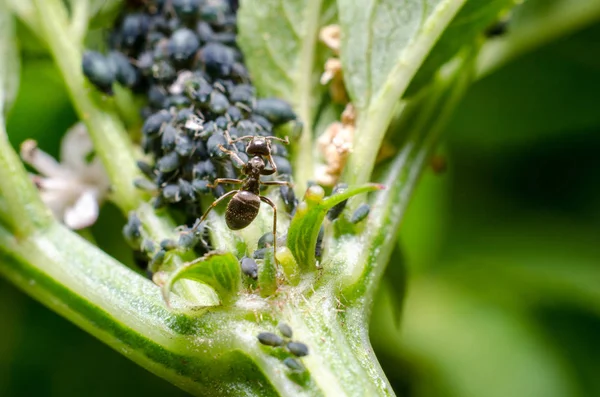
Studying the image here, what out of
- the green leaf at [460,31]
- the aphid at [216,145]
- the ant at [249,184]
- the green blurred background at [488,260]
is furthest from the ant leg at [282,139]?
the green blurred background at [488,260]

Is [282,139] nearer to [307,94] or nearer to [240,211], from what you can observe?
[307,94]

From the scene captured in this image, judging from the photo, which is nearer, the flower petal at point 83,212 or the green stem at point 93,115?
the green stem at point 93,115

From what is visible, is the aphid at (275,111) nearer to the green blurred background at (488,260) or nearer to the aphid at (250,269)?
the aphid at (250,269)

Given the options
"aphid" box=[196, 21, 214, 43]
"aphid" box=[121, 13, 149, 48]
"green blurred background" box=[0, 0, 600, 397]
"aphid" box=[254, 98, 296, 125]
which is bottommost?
"green blurred background" box=[0, 0, 600, 397]

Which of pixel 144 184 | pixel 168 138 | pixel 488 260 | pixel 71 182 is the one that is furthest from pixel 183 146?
pixel 488 260

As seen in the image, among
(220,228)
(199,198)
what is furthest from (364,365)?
(199,198)

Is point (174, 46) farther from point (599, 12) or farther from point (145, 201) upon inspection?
point (599, 12)

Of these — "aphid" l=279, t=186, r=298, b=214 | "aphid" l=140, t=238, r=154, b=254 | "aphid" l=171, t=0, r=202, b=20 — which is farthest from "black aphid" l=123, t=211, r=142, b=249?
"aphid" l=171, t=0, r=202, b=20

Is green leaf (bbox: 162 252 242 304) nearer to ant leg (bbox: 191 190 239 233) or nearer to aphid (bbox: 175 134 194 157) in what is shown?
ant leg (bbox: 191 190 239 233)
